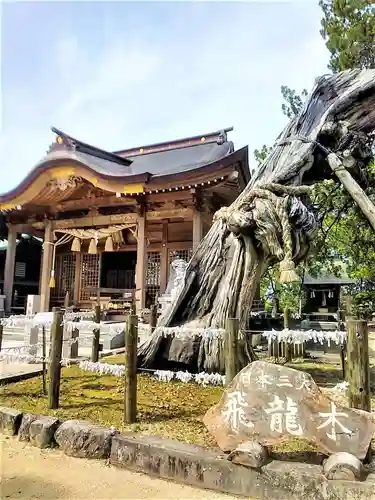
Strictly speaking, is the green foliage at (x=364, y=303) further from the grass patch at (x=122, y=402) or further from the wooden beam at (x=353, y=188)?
the grass patch at (x=122, y=402)

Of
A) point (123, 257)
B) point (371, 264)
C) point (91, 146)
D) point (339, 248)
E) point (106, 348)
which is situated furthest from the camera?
point (123, 257)

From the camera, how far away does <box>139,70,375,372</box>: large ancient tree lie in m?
6.23

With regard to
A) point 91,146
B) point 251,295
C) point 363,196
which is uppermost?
point 91,146

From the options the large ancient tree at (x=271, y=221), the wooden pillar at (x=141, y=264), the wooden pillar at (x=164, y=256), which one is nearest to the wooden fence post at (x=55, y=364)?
the large ancient tree at (x=271, y=221)

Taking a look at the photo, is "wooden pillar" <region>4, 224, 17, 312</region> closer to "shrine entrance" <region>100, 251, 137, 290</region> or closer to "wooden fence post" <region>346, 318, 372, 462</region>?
"shrine entrance" <region>100, 251, 137, 290</region>

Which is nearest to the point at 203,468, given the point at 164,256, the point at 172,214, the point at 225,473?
the point at 225,473

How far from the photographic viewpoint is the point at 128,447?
3402mm

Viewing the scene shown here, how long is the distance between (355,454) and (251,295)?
154 inches

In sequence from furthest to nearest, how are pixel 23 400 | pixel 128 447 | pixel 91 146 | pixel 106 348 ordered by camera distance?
1. pixel 91 146
2. pixel 106 348
3. pixel 23 400
4. pixel 128 447

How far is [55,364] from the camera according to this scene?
185 inches

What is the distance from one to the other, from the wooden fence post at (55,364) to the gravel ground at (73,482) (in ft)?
3.19

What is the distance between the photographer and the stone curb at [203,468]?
272cm

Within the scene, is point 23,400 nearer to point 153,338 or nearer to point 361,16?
point 153,338

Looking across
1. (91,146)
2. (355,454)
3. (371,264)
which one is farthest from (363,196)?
(91,146)
